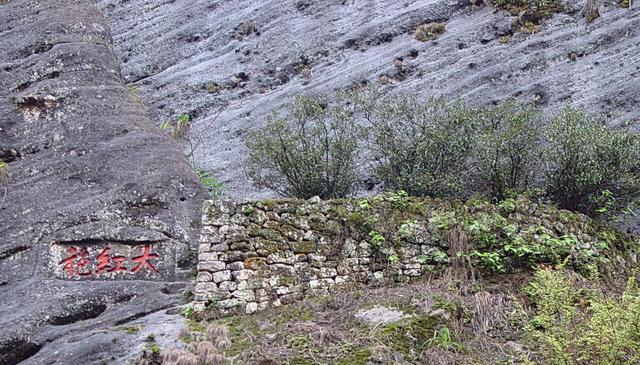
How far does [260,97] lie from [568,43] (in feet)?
17.1

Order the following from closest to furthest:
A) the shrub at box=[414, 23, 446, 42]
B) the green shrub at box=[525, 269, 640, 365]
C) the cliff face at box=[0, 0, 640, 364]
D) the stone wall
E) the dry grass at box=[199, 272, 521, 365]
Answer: the green shrub at box=[525, 269, 640, 365] → the dry grass at box=[199, 272, 521, 365] → the stone wall → the cliff face at box=[0, 0, 640, 364] → the shrub at box=[414, 23, 446, 42]

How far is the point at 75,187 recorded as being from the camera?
10.2 m

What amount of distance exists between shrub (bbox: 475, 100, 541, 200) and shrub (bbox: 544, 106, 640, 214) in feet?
0.89

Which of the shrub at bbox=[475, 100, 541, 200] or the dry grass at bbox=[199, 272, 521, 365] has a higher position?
the shrub at bbox=[475, 100, 541, 200]

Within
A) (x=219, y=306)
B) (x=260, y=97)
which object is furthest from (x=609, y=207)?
(x=260, y=97)

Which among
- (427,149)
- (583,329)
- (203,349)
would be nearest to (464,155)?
(427,149)

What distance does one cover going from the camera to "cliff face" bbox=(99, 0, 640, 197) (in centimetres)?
1202

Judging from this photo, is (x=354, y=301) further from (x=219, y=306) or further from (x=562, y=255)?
(x=562, y=255)

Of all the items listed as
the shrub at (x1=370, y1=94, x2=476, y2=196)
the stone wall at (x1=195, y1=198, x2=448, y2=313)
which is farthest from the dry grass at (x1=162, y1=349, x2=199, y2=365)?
the shrub at (x1=370, y1=94, x2=476, y2=196)

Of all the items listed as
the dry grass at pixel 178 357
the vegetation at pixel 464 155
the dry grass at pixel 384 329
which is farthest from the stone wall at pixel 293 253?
the vegetation at pixel 464 155

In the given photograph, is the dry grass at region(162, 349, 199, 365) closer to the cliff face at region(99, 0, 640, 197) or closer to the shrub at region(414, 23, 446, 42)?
the cliff face at region(99, 0, 640, 197)

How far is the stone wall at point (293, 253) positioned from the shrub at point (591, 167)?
2.17 metres

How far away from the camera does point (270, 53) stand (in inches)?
570

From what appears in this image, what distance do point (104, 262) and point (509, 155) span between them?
516 cm
